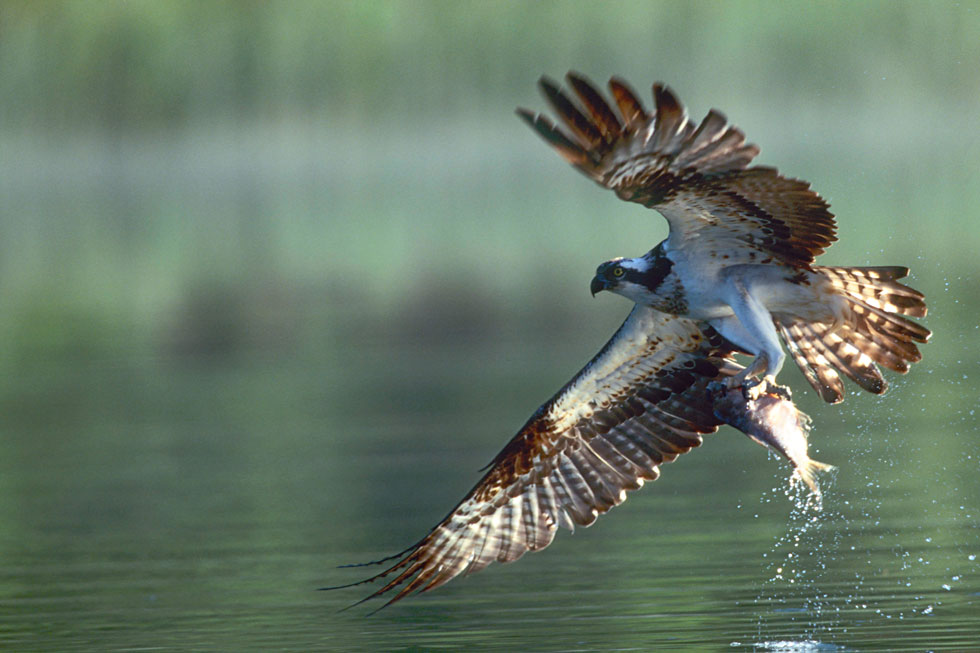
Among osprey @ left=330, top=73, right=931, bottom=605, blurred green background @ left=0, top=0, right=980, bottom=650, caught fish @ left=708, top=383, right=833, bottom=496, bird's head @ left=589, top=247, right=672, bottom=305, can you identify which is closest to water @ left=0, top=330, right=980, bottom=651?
blurred green background @ left=0, top=0, right=980, bottom=650

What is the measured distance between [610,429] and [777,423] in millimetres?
1702

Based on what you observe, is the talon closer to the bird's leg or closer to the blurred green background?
the bird's leg

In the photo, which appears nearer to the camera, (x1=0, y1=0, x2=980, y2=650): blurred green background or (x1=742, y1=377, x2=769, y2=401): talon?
(x1=742, y1=377, x2=769, y2=401): talon

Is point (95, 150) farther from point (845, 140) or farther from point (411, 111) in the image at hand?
point (845, 140)

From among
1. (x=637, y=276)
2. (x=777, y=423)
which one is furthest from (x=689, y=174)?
(x=777, y=423)

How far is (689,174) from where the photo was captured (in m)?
9.25

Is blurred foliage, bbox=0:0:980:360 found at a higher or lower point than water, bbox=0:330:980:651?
higher

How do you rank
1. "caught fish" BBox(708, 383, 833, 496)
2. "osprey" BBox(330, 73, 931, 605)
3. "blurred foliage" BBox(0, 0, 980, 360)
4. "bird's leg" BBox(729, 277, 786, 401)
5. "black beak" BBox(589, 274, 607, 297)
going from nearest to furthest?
"osprey" BBox(330, 73, 931, 605)
"caught fish" BBox(708, 383, 833, 496)
"bird's leg" BBox(729, 277, 786, 401)
"black beak" BBox(589, 274, 607, 297)
"blurred foliage" BBox(0, 0, 980, 360)

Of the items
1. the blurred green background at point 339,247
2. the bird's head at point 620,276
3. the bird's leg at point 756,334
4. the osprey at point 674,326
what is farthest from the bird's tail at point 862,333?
the blurred green background at point 339,247

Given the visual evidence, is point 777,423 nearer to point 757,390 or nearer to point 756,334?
point 757,390

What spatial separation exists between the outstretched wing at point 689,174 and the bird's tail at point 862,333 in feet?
1.37

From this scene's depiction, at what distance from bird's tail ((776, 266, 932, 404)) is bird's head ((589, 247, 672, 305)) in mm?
850

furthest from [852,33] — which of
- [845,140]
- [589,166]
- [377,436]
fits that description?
[589,166]

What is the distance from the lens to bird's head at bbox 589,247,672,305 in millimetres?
10344
